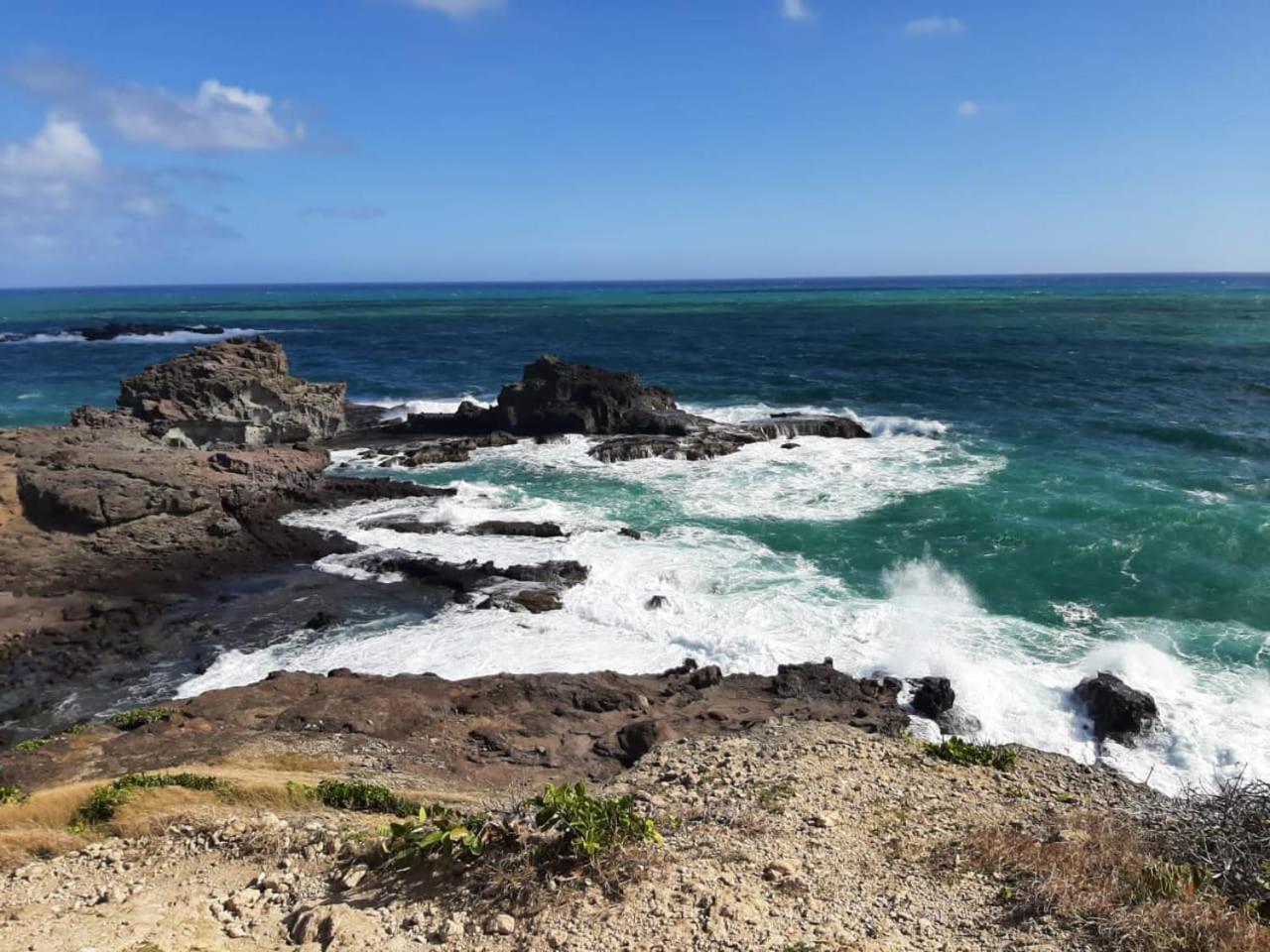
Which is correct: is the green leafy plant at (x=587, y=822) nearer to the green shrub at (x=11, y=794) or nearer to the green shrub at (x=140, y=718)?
the green shrub at (x=11, y=794)

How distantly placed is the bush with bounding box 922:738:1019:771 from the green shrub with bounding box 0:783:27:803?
530 inches

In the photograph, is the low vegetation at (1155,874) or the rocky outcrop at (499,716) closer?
the low vegetation at (1155,874)

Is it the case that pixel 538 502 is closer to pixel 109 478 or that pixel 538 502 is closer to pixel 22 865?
pixel 109 478

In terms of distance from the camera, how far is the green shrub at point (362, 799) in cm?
1103

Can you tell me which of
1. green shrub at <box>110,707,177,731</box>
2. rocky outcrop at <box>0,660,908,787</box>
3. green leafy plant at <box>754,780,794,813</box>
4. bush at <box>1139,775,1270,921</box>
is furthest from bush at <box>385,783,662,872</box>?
green shrub at <box>110,707,177,731</box>

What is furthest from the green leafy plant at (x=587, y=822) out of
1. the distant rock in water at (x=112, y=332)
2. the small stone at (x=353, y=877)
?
the distant rock in water at (x=112, y=332)

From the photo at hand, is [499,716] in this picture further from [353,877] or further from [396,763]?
[353,877]

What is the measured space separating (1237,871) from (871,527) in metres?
19.6

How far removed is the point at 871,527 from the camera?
92.6 feet

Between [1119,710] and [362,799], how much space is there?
14.3 m

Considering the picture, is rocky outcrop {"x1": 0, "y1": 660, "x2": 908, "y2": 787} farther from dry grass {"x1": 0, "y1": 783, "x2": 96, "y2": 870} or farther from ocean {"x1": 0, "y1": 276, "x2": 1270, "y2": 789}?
dry grass {"x1": 0, "y1": 783, "x2": 96, "y2": 870}

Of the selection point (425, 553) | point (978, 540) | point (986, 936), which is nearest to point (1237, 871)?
point (986, 936)

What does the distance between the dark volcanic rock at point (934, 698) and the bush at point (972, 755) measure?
3.31 metres

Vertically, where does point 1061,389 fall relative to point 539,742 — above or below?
above
